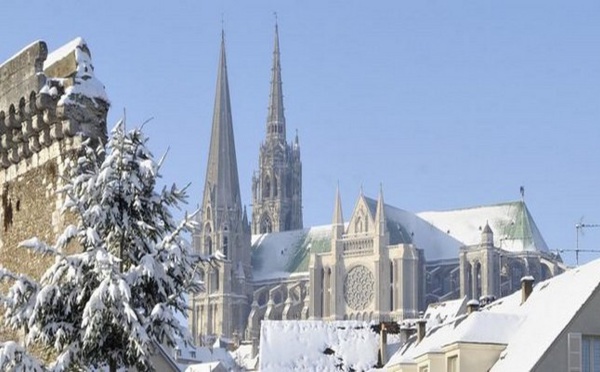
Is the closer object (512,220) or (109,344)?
(109,344)

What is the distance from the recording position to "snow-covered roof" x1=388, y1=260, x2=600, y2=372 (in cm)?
2436

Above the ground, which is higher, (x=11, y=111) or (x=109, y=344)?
(x=11, y=111)

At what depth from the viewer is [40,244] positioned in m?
12.0

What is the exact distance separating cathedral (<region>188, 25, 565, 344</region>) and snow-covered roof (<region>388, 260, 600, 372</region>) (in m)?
114

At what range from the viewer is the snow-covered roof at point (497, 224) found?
15938 centimetres

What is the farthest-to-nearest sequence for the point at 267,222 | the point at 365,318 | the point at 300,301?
the point at 267,222 < the point at 300,301 < the point at 365,318

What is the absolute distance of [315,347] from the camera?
3828cm

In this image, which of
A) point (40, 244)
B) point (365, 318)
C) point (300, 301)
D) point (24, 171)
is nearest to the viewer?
point (40, 244)

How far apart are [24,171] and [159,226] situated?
1369 millimetres

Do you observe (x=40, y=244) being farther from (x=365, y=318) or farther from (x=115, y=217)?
(x=365, y=318)

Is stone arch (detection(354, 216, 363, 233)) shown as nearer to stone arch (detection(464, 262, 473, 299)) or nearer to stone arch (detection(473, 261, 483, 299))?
stone arch (detection(464, 262, 473, 299))

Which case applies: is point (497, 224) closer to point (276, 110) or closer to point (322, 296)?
point (322, 296)

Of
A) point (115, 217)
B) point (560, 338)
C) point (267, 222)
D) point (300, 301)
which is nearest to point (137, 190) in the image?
point (115, 217)

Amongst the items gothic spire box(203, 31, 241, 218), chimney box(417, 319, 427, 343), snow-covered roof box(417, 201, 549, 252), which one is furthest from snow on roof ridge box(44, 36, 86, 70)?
gothic spire box(203, 31, 241, 218)
